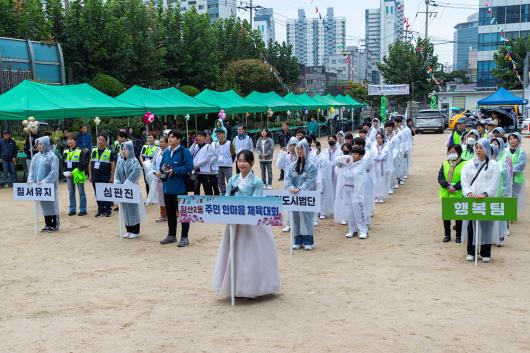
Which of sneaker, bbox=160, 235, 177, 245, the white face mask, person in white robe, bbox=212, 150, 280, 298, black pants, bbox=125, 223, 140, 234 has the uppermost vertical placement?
the white face mask

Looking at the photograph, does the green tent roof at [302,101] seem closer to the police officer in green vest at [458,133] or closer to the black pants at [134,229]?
the police officer in green vest at [458,133]

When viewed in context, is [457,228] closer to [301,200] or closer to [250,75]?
[301,200]

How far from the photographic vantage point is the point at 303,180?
8766mm

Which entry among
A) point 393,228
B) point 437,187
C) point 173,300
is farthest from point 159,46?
point 173,300

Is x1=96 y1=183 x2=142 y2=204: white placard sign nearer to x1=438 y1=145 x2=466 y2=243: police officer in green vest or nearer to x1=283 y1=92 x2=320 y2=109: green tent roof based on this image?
x1=438 y1=145 x2=466 y2=243: police officer in green vest

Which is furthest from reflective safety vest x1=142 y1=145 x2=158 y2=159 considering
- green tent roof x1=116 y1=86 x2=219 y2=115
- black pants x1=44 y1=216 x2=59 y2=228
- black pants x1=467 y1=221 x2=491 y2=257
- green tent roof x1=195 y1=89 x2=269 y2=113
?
green tent roof x1=195 y1=89 x2=269 y2=113

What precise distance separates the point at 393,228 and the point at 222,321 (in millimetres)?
5361

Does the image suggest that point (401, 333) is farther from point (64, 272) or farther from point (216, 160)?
point (216, 160)

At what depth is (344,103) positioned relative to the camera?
137ft

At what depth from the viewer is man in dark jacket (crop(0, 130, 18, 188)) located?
54.0 ft

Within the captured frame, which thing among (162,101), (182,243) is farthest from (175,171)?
Result: (162,101)

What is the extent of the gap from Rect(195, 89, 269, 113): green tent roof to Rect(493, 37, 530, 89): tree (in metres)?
25.6

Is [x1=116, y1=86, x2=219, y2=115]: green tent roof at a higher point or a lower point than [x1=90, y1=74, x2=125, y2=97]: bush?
lower

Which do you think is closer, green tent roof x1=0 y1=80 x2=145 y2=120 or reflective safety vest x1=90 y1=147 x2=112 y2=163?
reflective safety vest x1=90 y1=147 x2=112 y2=163
